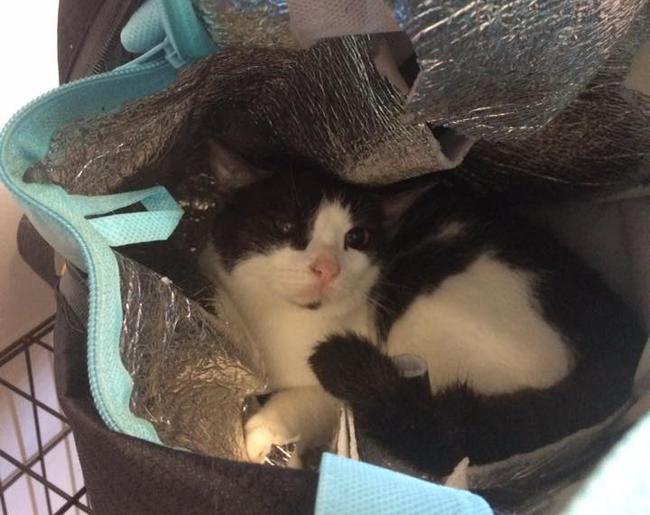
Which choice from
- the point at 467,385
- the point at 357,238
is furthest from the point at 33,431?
the point at 467,385

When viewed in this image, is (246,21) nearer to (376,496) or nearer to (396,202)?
(376,496)

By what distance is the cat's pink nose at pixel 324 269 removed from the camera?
34.4 inches

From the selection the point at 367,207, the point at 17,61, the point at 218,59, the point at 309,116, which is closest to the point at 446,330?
the point at 367,207

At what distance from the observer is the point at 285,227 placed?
0.93 meters

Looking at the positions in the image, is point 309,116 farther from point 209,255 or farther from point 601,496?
point 601,496

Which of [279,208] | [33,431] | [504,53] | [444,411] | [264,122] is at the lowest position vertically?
[33,431]

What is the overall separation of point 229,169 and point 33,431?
1.81 feet

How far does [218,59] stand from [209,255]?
1.08 feet

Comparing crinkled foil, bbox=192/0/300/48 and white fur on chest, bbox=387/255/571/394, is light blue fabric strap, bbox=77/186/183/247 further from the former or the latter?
white fur on chest, bbox=387/255/571/394

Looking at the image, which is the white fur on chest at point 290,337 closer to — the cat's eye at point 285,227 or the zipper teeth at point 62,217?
the cat's eye at point 285,227

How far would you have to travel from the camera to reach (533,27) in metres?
0.48

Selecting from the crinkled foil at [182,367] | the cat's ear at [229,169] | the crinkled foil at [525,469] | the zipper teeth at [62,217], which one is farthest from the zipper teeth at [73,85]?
the crinkled foil at [525,469]

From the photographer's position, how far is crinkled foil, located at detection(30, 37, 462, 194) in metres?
0.65

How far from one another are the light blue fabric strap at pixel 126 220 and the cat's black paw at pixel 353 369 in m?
0.20
